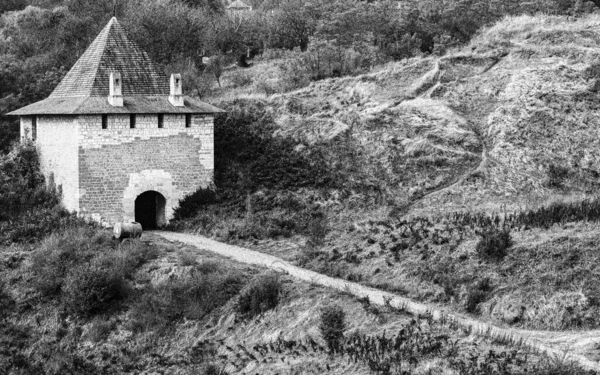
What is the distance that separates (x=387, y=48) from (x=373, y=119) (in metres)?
8.41

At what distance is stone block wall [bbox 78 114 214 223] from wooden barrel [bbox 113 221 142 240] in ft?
7.58

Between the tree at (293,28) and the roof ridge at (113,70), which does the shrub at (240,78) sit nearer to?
the tree at (293,28)

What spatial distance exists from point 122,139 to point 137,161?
0.80 metres

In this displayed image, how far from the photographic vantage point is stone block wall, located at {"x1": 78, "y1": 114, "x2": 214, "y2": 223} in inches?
1081

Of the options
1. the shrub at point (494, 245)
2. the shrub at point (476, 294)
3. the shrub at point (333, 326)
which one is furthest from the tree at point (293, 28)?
the shrub at point (333, 326)

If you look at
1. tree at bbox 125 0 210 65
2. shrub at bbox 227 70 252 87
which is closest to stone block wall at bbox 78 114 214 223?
shrub at bbox 227 70 252 87

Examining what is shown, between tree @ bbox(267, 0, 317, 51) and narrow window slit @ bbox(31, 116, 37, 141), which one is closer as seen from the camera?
narrow window slit @ bbox(31, 116, 37, 141)

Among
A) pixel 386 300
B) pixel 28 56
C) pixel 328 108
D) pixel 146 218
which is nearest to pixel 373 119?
pixel 328 108

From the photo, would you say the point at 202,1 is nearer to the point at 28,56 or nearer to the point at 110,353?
the point at 28,56

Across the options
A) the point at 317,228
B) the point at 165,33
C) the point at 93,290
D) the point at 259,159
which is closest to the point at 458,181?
the point at 317,228

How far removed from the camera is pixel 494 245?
2002 centimetres

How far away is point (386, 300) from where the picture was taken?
1839 centimetres

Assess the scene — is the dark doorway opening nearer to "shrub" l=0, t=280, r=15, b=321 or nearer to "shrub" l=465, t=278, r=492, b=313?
"shrub" l=0, t=280, r=15, b=321

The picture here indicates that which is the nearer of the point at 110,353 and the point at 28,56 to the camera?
the point at 110,353
